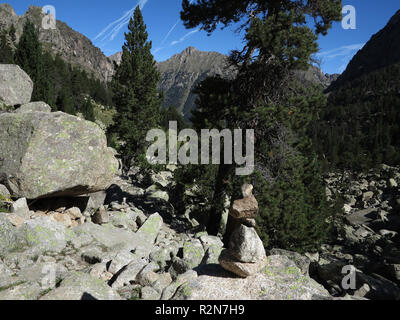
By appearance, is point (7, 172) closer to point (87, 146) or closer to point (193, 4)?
point (87, 146)

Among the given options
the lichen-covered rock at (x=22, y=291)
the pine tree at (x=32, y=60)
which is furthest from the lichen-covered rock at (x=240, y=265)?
the pine tree at (x=32, y=60)

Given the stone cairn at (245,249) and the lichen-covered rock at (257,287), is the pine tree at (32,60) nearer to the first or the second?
the stone cairn at (245,249)

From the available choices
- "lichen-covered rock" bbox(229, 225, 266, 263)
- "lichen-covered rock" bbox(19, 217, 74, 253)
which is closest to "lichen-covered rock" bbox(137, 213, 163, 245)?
"lichen-covered rock" bbox(19, 217, 74, 253)

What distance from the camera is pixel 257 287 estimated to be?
492 centimetres

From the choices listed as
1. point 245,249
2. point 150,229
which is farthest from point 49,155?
point 245,249

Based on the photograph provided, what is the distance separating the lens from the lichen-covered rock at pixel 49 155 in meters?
8.18

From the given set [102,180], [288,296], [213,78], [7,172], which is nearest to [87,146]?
[102,180]

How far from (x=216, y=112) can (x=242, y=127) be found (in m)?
1.43

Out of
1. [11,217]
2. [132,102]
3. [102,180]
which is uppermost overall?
[132,102]

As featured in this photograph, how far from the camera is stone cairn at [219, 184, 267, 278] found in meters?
5.15

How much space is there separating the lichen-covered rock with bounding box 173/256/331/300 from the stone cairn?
0.20m

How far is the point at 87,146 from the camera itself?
30.1ft

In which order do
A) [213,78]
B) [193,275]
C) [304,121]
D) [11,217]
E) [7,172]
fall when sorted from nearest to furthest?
1. [193,275]
2. [11,217]
3. [7,172]
4. [304,121]
5. [213,78]

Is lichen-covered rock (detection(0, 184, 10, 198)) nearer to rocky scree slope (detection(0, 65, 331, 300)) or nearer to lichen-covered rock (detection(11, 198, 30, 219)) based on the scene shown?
rocky scree slope (detection(0, 65, 331, 300))
